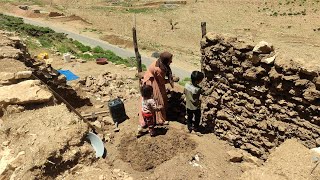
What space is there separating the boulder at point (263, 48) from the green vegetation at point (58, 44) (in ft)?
33.0

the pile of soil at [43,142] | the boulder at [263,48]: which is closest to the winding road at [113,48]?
the boulder at [263,48]

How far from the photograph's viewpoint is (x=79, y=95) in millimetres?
8617

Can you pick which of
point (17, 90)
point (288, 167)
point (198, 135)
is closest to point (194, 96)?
point (198, 135)

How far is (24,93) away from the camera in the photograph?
476cm

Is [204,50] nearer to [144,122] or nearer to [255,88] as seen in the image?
[255,88]

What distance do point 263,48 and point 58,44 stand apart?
1454 centimetres

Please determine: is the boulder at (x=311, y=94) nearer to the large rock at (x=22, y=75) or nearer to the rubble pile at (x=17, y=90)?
the rubble pile at (x=17, y=90)

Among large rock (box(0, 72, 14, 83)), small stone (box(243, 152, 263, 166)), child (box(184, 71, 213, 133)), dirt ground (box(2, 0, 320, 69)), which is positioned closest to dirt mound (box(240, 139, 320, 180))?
small stone (box(243, 152, 263, 166))

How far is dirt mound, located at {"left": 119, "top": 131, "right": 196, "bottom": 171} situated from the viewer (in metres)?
5.57

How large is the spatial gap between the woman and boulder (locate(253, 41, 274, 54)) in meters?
1.53

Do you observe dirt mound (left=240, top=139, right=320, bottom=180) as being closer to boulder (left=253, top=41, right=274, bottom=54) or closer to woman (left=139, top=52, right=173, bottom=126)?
boulder (left=253, top=41, right=274, bottom=54)

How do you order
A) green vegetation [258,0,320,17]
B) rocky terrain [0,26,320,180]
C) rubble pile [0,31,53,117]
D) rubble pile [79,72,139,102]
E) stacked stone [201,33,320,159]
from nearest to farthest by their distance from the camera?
rocky terrain [0,26,320,180] → rubble pile [0,31,53,117] → stacked stone [201,33,320,159] → rubble pile [79,72,139,102] → green vegetation [258,0,320,17]

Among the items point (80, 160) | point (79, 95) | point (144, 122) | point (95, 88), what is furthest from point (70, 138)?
point (95, 88)

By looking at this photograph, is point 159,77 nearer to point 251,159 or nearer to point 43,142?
point 251,159
